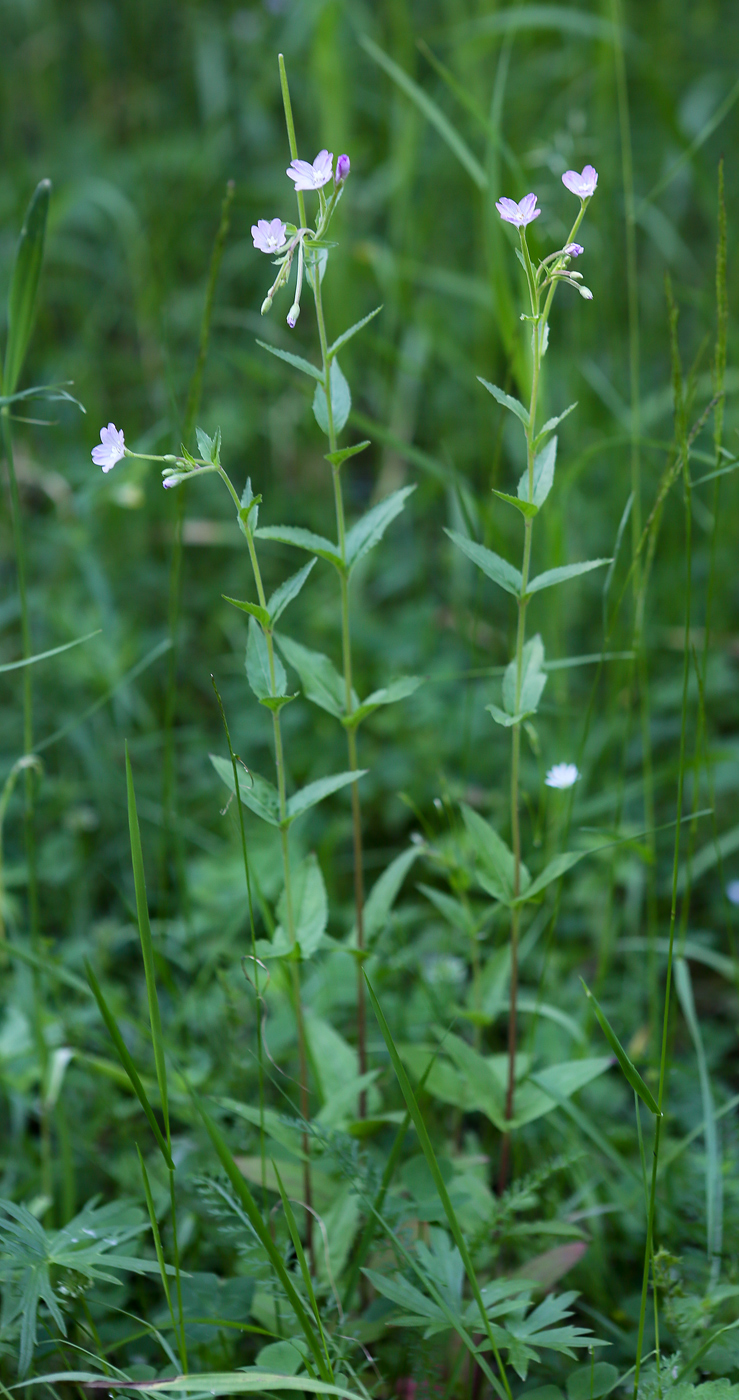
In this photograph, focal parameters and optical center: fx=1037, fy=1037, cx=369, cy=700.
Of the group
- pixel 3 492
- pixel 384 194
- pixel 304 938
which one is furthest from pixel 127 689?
pixel 384 194

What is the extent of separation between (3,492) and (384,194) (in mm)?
1225

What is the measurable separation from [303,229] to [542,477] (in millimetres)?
320

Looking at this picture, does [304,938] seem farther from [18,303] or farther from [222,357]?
[222,357]

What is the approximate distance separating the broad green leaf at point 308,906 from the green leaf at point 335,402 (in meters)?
0.45

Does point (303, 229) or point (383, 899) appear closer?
point (303, 229)

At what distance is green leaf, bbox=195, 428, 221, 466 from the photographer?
35.2 inches

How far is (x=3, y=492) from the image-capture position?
7.93ft

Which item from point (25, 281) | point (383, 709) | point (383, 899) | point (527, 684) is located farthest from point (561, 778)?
point (383, 709)

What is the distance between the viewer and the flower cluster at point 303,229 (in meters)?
0.88

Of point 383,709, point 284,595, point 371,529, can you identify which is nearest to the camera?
point 284,595

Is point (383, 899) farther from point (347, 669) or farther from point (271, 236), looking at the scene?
point (271, 236)

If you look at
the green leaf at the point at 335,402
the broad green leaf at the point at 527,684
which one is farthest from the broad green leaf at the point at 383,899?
the green leaf at the point at 335,402

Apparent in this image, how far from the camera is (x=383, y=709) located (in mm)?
2154

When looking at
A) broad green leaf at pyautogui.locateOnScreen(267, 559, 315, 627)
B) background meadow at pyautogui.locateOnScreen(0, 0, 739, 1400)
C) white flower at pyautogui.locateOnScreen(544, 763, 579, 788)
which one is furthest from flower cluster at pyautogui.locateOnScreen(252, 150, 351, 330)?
white flower at pyautogui.locateOnScreen(544, 763, 579, 788)
